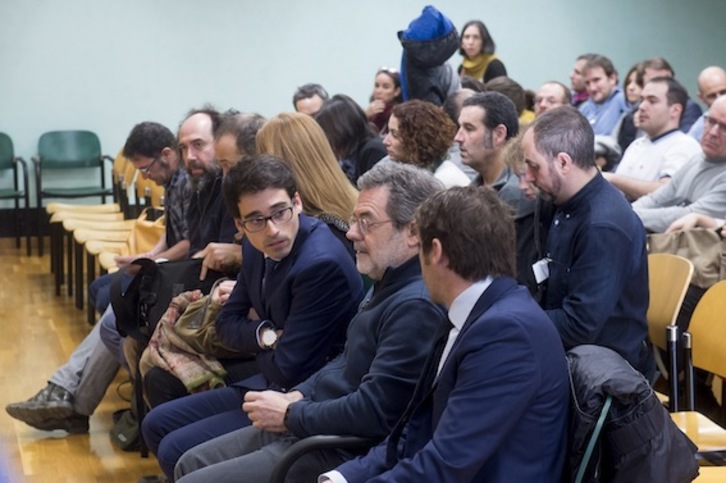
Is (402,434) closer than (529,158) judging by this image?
Yes

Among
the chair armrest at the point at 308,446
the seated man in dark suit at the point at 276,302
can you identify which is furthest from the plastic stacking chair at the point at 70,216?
the chair armrest at the point at 308,446

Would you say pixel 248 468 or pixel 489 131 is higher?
pixel 489 131

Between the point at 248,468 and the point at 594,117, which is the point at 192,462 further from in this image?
the point at 594,117

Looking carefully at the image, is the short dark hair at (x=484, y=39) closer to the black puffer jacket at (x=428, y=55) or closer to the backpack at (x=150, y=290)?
the black puffer jacket at (x=428, y=55)

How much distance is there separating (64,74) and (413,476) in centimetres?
761

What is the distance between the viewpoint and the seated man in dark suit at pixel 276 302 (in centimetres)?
304

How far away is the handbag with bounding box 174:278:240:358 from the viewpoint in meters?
3.47

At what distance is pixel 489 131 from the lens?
4098 millimetres

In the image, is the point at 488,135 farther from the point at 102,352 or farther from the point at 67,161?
the point at 67,161

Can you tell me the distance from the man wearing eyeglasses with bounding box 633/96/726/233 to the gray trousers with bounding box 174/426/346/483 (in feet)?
7.66

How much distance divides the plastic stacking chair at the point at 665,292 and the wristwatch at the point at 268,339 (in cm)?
116

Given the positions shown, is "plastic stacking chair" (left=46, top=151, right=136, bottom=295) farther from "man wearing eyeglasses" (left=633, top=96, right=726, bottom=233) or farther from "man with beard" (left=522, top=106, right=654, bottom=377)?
"man with beard" (left=522, top=106, right=654, bottom=377)

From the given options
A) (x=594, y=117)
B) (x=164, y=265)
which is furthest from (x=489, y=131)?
(x=594, y=117)

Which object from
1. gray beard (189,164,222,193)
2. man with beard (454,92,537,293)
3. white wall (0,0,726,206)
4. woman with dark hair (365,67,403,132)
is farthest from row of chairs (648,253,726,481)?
white wall (0,0,726,206)
